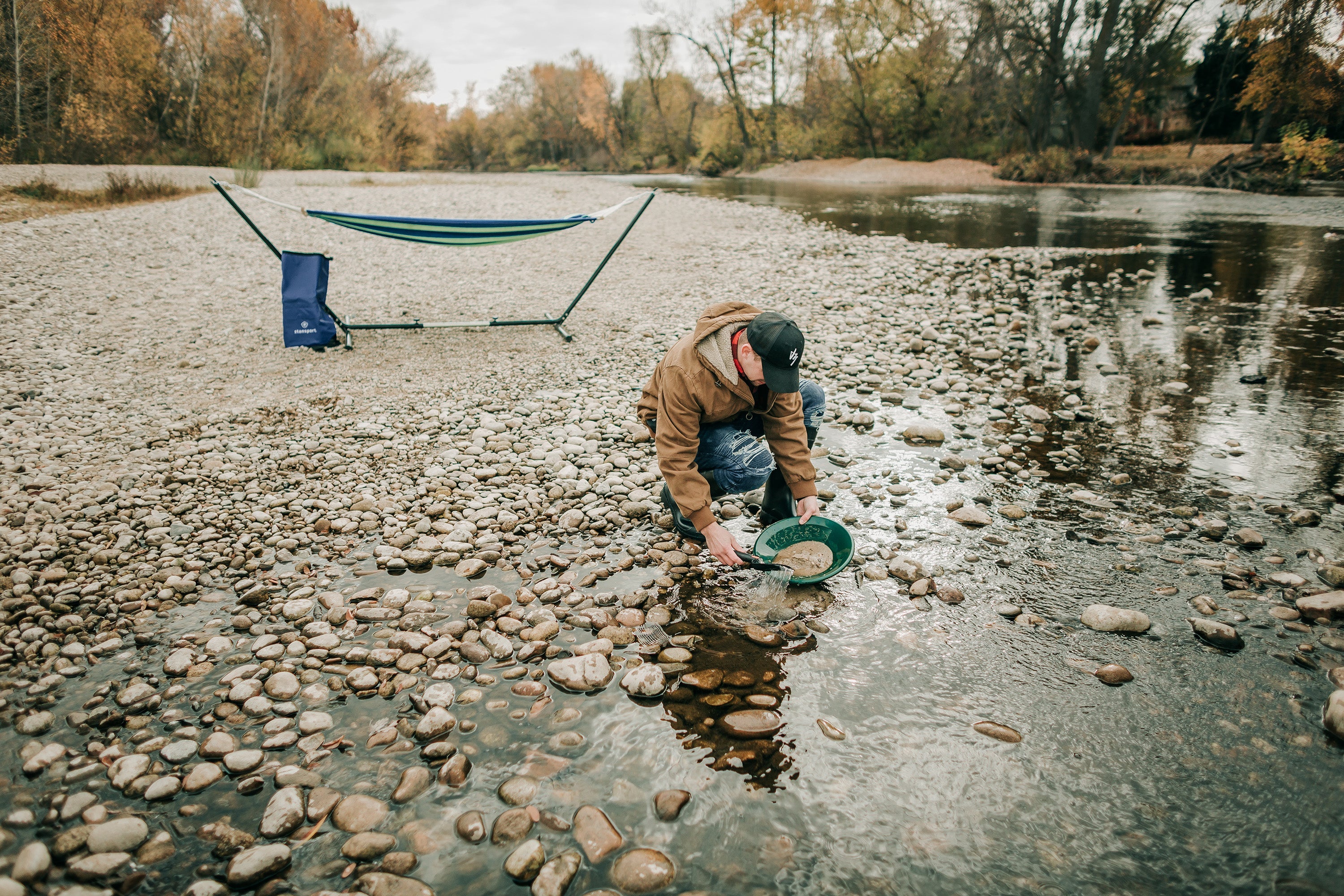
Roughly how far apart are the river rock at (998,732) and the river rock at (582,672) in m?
1.25

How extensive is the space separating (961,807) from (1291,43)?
29775 mm

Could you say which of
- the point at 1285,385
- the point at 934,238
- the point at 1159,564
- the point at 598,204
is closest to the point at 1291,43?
the point at 934,238

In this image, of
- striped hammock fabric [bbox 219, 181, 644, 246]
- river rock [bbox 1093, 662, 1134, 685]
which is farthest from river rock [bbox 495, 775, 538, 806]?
striped hammock fabric [bbox 219, 181, 644, 246]

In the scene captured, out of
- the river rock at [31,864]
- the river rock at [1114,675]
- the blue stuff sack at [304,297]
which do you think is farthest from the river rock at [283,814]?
the blue stuff sack at [304,297]

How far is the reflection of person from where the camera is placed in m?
2.54

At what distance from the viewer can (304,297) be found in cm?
535

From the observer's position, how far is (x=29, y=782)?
6.33ft

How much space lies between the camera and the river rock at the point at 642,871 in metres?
1.70

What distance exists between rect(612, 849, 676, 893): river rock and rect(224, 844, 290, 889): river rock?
0.87m

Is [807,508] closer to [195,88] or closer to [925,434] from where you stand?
[925,434]

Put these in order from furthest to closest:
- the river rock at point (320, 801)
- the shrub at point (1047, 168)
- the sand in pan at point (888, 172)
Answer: the sand in pan at point (888, 172) < the shrub at point (1047, 168) < the river rock at point (320, 801)

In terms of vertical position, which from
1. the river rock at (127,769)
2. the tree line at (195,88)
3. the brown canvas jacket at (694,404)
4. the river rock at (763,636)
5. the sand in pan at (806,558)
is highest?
the tree line at (195,88)

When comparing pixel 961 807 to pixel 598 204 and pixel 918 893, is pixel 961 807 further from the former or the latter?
pixel 598 204

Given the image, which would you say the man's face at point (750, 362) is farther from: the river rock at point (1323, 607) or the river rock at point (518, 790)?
the river rock at point (1323, 607)
